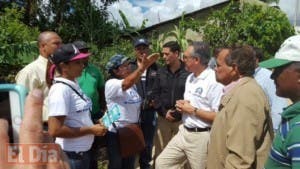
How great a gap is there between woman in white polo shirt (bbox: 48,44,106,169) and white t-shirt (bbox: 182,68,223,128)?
1258mm

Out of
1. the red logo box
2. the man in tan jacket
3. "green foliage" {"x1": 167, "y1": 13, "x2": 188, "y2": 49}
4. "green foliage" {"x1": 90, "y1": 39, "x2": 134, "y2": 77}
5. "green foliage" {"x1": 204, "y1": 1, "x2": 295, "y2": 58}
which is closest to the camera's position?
the red logo box

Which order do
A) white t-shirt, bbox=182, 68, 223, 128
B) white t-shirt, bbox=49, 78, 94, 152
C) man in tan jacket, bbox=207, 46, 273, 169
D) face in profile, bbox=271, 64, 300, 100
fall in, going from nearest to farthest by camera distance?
face in profile, bbox=271, 64, 300, 100
man in tan jacket, bbox=207, 46, 273, 169
white t-shirt, bbox=49, 78, 94, 152
white t-shirt, bbox=182, 68, 223, 128

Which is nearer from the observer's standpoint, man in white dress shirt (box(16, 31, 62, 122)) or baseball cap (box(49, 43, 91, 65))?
baseball cap (box(49, 43, 91, 65))

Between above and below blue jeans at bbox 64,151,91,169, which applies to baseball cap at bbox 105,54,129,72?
above

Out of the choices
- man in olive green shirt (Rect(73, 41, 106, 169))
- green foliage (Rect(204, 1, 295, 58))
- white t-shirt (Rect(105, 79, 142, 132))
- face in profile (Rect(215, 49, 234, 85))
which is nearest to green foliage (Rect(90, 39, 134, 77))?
green foliage (Rect(204, 1, 295, 58))

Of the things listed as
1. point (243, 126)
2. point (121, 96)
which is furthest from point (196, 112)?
point (243, 126)

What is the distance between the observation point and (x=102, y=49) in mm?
10352

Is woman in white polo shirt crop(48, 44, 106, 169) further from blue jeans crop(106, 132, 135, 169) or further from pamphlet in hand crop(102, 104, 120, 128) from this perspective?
blue jeans crop(106, 132, 135, 169)

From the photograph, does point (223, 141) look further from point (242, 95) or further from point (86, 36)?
point (86, 36)

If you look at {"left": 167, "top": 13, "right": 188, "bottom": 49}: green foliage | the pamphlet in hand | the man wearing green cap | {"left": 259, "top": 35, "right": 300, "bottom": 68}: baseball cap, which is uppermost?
{"left": 167, "top": 13, "right": 188, "bottom": 49}: green foliage

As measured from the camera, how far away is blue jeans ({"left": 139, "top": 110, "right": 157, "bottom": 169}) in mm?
5465

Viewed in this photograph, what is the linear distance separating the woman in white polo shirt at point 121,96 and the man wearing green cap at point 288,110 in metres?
2.03

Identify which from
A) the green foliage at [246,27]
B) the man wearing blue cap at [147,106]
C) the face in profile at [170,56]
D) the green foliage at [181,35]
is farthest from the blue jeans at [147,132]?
the green foliage at [246,27]

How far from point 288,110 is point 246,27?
11.6 meters
